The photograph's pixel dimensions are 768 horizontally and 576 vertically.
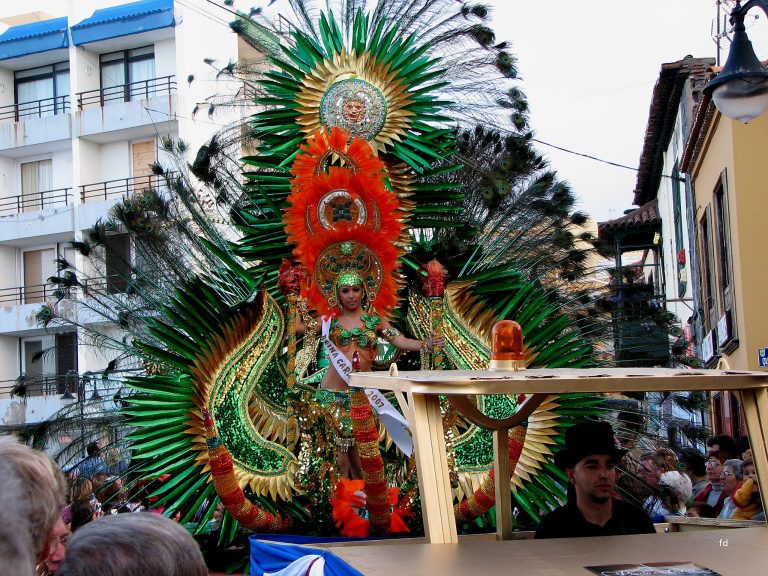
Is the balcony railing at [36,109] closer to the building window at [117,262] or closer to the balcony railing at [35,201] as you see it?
the balcony railing at [35,201]

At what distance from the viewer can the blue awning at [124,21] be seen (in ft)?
100.0

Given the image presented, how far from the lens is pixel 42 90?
33.7 meters

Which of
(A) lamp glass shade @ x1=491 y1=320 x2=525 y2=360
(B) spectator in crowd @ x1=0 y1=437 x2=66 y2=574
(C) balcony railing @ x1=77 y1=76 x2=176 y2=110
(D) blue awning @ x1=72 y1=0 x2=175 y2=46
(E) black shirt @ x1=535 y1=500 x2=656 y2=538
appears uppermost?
(D) blue awning @ x1=72 y1=0 x2=175 y2=46

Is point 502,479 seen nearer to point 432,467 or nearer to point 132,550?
point 432,467

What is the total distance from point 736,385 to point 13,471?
8.44ft

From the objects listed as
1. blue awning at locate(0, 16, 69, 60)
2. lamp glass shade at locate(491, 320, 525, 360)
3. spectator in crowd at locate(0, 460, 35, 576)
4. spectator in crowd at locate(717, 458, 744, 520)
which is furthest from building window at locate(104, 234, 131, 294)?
blue awning at locate(0, 16, 69, 60)

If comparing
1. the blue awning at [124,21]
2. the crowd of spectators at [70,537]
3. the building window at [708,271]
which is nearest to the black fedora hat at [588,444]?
the crowd of spectators at [70,537]

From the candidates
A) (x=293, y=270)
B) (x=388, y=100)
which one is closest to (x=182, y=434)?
(x=293, y=270)

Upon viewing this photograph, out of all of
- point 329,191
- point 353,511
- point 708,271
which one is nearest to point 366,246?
point 329,191

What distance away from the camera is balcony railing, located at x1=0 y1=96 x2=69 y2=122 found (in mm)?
33188

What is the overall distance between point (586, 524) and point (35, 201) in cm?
3069

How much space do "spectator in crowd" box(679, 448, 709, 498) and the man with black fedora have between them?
4740 millimetres

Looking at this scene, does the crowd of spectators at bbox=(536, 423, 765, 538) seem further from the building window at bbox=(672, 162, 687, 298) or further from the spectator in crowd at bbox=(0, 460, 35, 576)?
the building window at bbox=(672, 162, 687, 298)

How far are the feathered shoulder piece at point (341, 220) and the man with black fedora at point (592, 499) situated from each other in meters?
3.57
